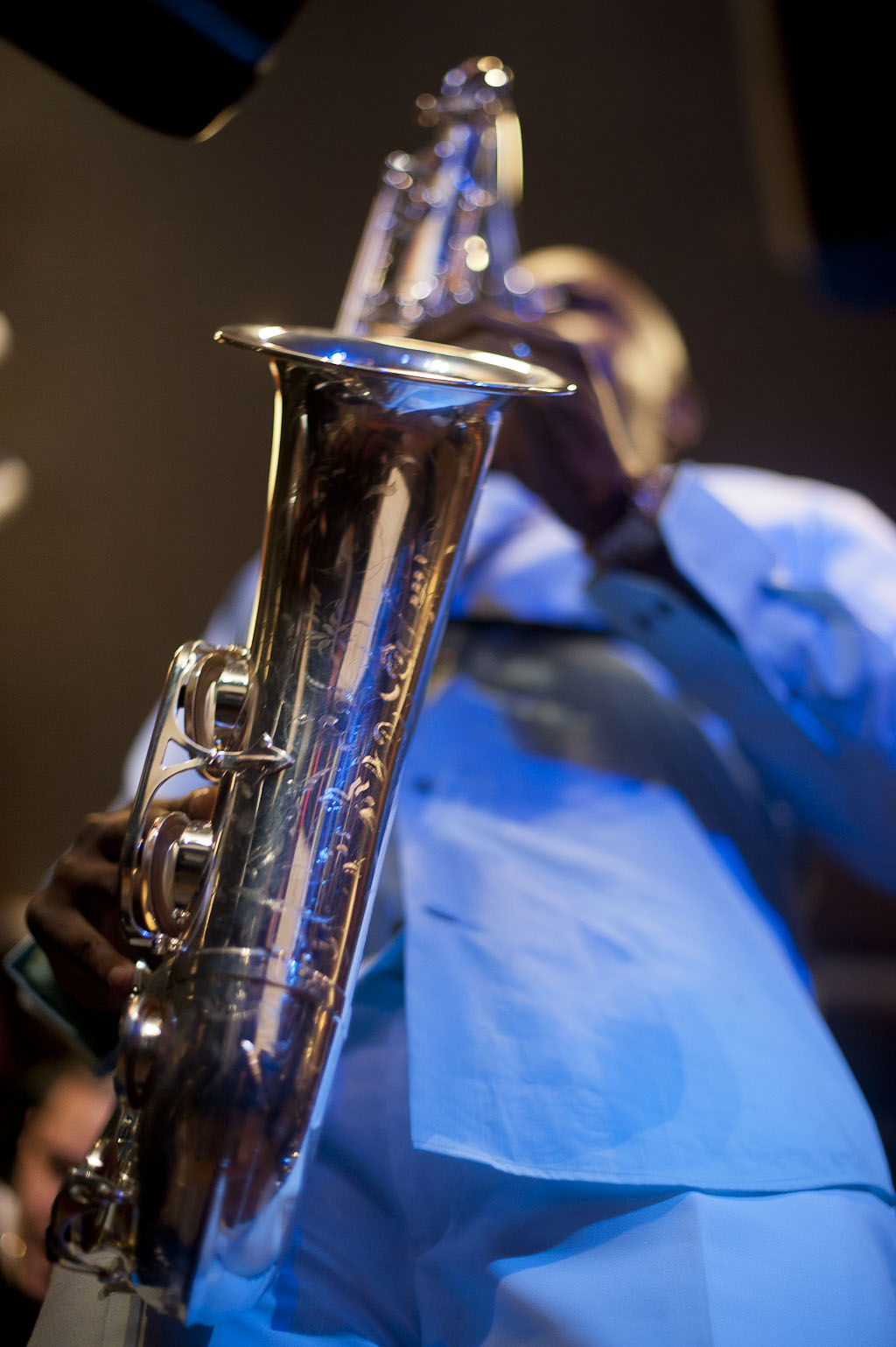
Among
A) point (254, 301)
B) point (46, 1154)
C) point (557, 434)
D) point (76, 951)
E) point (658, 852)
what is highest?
point (254, 301)

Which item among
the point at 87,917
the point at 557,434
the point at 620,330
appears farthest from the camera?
the point at 620,330

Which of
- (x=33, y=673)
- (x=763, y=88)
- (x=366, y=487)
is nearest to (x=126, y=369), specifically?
(x=33, y=673)

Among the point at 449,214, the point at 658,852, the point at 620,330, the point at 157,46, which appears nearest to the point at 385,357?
the point at 157,46

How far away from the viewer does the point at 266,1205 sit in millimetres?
489

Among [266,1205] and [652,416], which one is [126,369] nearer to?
[652,416]

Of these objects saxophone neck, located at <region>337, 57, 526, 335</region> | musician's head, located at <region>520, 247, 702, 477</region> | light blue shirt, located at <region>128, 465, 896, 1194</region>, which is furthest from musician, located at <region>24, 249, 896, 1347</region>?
saxophone neck, located at <region>337, 57, 526, 335</region>

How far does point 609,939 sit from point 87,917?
1.30 ft

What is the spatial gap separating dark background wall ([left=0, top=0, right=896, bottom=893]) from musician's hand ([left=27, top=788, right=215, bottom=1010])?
471 mm

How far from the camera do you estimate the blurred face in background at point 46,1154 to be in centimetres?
82

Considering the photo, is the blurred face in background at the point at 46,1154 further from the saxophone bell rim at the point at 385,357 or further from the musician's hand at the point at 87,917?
the saxophone bell rim at the point at 385,357

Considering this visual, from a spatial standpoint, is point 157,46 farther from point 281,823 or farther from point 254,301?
point 254,301

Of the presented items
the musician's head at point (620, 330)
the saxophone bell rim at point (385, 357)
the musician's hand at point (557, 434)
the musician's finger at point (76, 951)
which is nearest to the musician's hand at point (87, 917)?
the musician's finger at point (76, 951)

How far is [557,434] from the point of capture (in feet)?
3.33

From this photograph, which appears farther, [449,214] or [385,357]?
[449,214]
